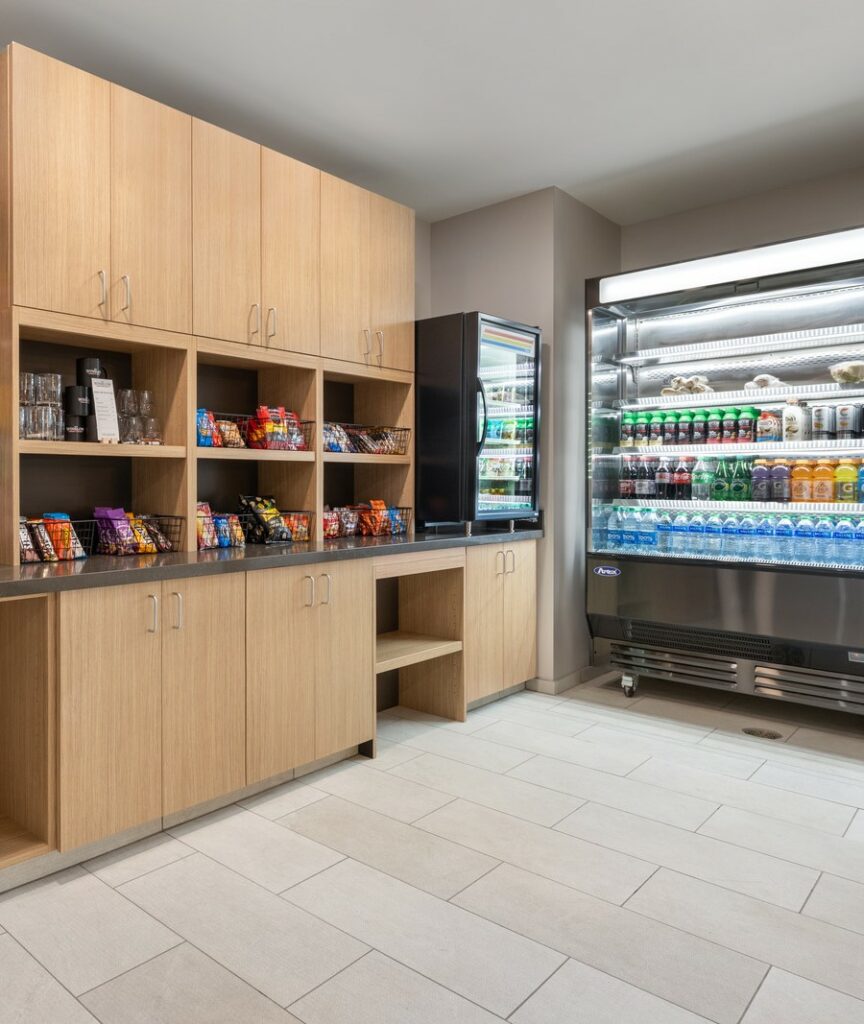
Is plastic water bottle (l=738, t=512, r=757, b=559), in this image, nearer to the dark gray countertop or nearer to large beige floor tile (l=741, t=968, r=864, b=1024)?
the dark gray countertop

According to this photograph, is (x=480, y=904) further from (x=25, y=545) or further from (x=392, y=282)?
(x=392, y=282)

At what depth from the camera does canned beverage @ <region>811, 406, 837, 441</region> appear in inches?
151

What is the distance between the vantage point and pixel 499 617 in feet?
13.8

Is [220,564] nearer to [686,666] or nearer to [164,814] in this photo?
[164,814]

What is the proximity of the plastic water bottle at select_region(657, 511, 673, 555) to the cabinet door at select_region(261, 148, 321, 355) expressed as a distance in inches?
85.5

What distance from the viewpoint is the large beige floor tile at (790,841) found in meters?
2.52

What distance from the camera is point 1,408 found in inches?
104

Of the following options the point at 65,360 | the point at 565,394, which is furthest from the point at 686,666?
the point at 65,360

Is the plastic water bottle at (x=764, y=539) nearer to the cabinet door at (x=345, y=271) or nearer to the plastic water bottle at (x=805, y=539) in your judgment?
the plastic water bottle at (x=805, y=539)

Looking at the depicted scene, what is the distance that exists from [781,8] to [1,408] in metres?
3.12

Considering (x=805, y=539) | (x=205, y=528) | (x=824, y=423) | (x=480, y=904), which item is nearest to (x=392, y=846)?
(x=480, y=904)

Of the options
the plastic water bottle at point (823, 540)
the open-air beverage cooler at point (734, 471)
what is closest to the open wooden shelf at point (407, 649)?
the open-air beverage cooler at point (734, 471)

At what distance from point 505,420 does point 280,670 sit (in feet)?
6.37

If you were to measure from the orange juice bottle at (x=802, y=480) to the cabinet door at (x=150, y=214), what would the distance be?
3036mm
